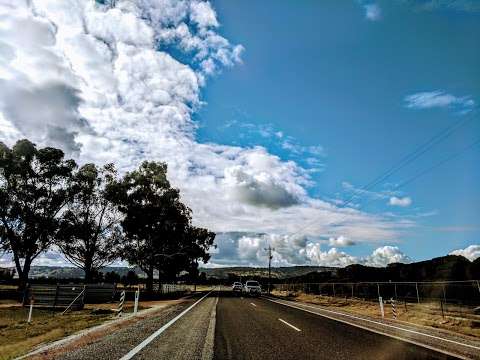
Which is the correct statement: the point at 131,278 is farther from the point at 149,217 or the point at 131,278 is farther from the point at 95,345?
the point at 95,345

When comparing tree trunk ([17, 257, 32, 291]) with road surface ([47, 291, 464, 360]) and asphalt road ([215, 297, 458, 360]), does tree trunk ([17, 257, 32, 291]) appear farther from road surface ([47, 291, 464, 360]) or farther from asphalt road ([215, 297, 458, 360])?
asphalt road ([215, 297, 458, 360])

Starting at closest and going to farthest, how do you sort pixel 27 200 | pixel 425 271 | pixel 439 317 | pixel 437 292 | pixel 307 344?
pixel 307 344, pixel 439 317, pixel 437 292, pixel 27 200, pixel 425 271

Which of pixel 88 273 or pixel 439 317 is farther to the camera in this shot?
pixel 88 273

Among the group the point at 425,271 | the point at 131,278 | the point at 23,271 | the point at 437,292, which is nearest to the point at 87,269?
the point at 23,271

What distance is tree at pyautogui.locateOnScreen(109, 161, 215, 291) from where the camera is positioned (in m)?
43.3

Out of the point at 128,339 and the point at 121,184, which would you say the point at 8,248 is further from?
the point at 128,339

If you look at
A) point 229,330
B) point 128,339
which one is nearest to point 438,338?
point 229,330

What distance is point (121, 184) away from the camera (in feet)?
141

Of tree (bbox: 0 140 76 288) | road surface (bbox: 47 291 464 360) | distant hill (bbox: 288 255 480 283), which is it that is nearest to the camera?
road surface (bbox: 47 291 464 360)

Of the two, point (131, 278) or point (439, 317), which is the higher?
point (131, 278)

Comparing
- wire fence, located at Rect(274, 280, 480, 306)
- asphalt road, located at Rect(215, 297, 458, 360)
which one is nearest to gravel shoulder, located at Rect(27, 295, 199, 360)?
asphalt road, located at Rect(215, 297, 458, 360)

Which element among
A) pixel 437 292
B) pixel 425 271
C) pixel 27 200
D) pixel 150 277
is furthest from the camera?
pixel 425 271

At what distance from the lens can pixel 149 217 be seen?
44.4 metres

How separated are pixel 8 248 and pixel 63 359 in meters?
33.6
